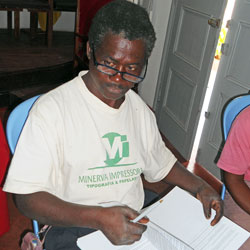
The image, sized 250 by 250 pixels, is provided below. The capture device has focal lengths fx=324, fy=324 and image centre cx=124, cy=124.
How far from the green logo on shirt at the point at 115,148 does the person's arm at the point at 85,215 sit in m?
0.17

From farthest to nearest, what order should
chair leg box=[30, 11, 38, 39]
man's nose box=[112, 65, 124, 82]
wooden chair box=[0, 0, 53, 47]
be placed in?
chair leg box=[30, 11, 38, 39]
wooden chair box=[0, 0, 53, 47]
man's nose box=[112, 65, 124, 82]

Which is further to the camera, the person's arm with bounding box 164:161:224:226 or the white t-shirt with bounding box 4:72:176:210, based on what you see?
the person's arm with bounding box 164:161:224:226

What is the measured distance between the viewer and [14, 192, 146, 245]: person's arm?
804 mm

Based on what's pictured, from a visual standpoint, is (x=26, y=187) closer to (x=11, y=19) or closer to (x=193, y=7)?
(x=193, y=7)

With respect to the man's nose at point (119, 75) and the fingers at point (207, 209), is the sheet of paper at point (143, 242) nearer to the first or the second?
the fingers at point (207, 209)

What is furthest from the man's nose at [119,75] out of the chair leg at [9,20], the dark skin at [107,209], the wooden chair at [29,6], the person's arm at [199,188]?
the chair leg at [9,20]

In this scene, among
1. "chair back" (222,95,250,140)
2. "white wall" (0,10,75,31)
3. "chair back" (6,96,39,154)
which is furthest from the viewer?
"white wall" (0,10,75,31)

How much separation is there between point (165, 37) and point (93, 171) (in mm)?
2413

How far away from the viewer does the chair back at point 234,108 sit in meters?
1.30

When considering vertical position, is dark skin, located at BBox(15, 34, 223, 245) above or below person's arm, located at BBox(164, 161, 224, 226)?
above

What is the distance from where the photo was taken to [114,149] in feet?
3.21

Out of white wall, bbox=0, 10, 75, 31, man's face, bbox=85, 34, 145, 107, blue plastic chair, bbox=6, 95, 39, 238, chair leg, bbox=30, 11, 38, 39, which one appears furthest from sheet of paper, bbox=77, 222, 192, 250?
white wall, bbox=0, 10, 75, 31

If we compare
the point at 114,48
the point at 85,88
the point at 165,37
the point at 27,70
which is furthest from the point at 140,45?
the point at 27,70

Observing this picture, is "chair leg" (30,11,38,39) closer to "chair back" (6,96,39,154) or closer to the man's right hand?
"chair back" (6,96,39,154)
